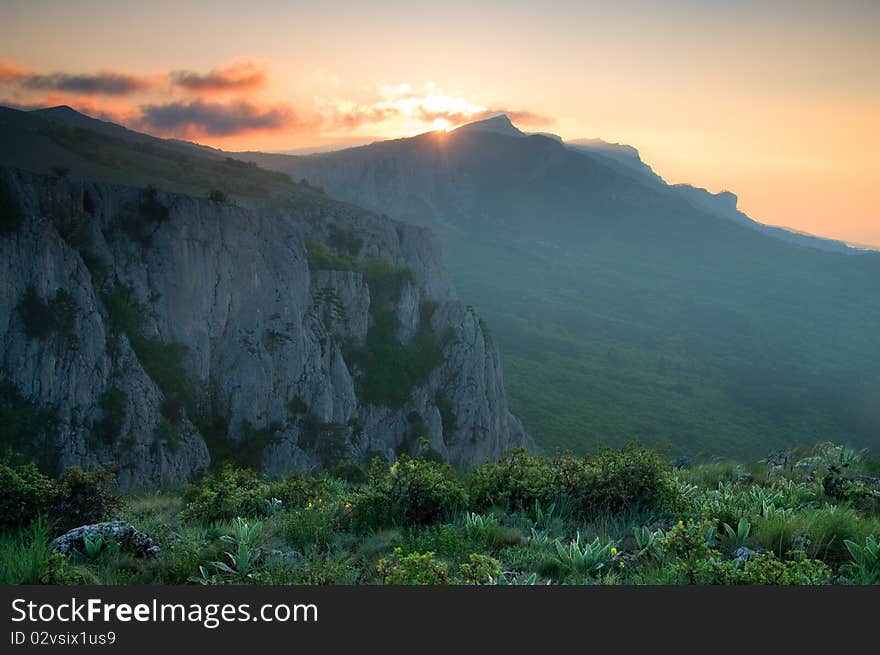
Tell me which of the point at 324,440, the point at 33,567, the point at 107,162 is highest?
the point at 107,162

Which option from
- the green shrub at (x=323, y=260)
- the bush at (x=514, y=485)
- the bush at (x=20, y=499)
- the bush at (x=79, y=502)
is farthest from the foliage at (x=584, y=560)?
the green shrub at (x=323, y=260)

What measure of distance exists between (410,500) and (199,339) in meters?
31.1

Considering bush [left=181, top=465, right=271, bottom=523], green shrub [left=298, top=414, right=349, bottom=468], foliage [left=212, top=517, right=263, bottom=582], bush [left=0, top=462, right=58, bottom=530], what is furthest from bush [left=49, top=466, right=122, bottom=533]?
green shrub [left=298, top=414, right=349, bottom=468]

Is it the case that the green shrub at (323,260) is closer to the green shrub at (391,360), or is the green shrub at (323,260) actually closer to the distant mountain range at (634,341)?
the green shrub at (391,360)

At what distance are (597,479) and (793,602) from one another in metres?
4.30

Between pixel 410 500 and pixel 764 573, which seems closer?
pixel 764 573

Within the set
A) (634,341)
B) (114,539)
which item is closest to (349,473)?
(114,539)

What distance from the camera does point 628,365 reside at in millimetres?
127125

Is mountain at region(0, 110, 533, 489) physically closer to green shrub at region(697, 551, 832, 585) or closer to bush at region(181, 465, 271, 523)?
bush at region(181, 465, 271, 523)

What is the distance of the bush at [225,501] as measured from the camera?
9.40m

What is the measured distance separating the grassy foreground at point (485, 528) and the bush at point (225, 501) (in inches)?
1.3

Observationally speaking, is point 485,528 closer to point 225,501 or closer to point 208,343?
→ point 225,501

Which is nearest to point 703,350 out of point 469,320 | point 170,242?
point 469,320

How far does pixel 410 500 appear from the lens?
877 cm
